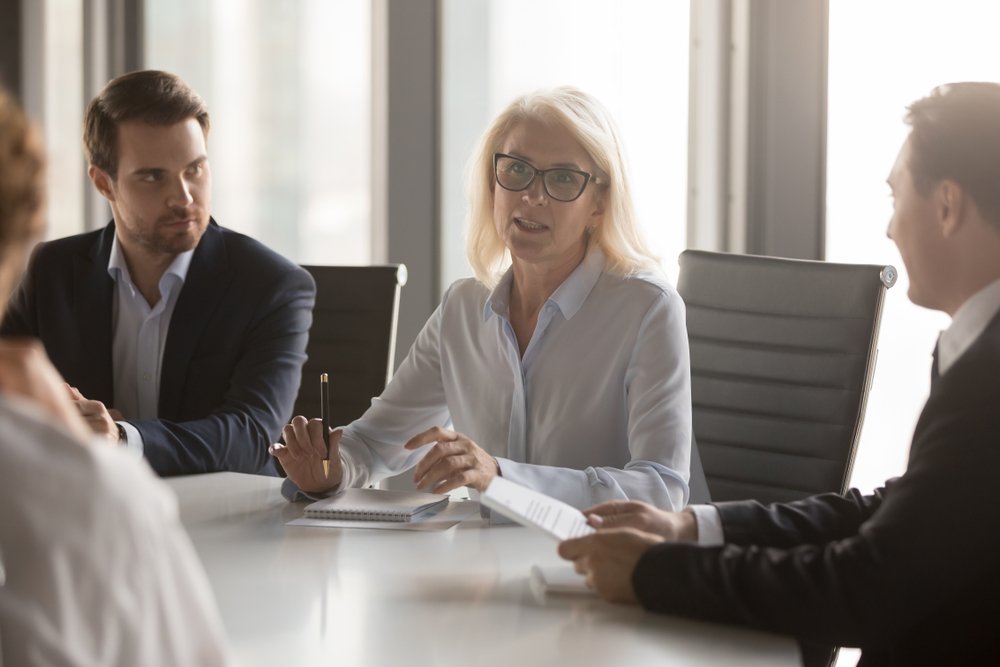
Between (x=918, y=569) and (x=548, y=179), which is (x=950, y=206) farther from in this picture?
(x=548, y=179)

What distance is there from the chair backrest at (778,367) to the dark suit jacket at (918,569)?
36.2 inches

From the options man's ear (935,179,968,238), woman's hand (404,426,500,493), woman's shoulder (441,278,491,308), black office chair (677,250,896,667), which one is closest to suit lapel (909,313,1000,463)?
man's ear (935,179,968,238)

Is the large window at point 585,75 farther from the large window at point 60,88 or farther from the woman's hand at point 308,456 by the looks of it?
the large window at point 60,88

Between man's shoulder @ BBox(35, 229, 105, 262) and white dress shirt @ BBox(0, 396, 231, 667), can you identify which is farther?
man's shoulder @ BBox(35, 229, 105, 262)

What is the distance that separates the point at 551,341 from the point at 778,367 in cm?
46

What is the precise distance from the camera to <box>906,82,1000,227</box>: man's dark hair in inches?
51.1

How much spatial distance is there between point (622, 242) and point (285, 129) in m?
2.17

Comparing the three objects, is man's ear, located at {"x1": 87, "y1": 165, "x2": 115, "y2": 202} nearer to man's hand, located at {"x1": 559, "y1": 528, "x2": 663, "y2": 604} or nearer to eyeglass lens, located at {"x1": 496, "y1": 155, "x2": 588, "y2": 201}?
eyeglass lens, located at {"x1": 496, "y1": 155, "x2": 588, "y2": 201}

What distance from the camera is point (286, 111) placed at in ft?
13.4

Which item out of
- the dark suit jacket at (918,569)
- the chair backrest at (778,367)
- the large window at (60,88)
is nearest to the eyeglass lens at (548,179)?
the chair backrest at (778,367)

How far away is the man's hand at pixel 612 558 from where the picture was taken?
134cm

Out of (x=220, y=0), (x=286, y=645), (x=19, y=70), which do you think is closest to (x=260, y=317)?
(x=286, y=645)

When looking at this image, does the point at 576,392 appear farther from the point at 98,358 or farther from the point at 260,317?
the point at 98,358

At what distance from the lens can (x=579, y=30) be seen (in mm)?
3477
